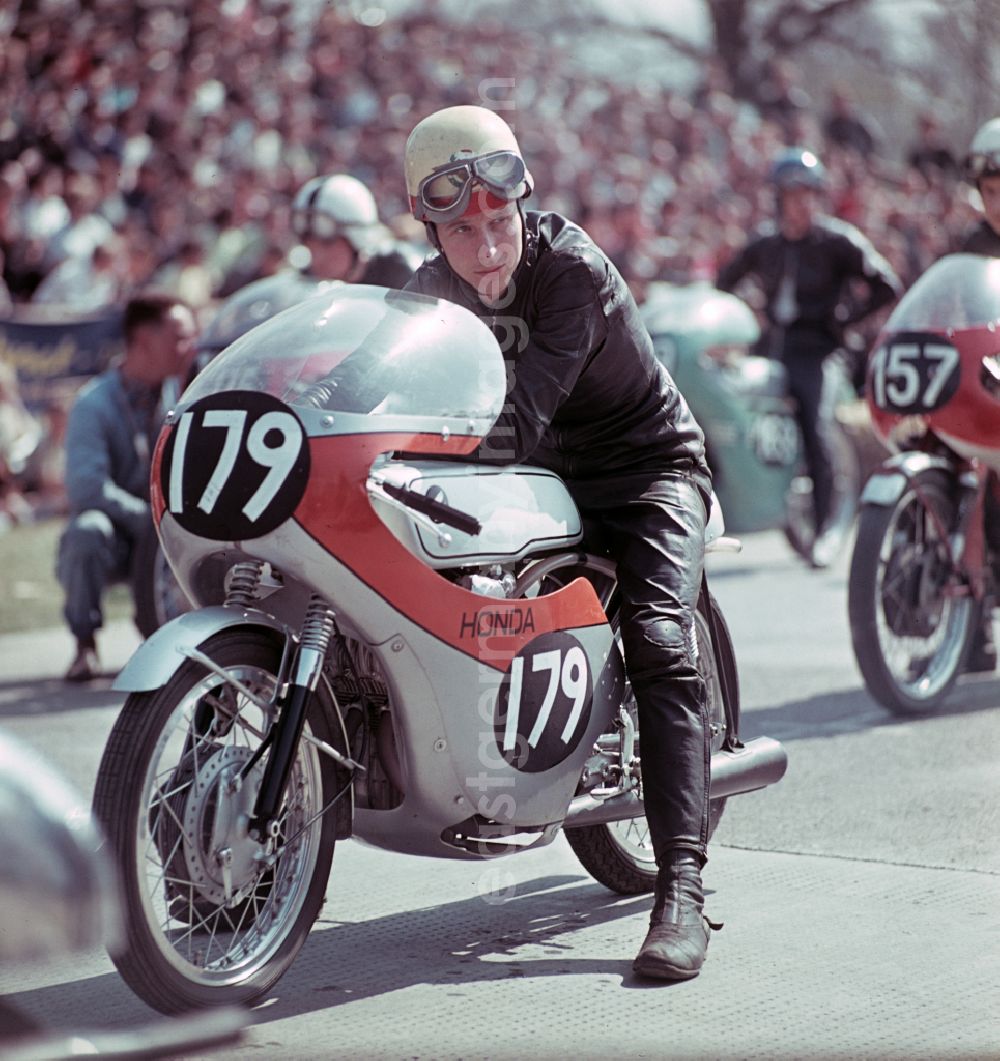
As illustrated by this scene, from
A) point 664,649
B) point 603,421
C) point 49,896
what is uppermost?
point 603,421

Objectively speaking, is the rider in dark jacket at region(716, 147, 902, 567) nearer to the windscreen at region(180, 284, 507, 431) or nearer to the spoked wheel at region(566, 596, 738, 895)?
the spoked wheel at region(566, 596, 738, 895)

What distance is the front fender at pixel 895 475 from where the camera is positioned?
6793 millimetres

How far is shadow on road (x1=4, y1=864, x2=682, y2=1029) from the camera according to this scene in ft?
12.7

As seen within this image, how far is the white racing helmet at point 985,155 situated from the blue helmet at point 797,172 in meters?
3.21

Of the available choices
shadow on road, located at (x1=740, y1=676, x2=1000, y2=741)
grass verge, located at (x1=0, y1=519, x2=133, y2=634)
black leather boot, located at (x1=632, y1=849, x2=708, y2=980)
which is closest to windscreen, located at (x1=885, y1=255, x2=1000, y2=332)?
shadow on road, located at (x1=740, y1=676, x2=1000, y2=741)

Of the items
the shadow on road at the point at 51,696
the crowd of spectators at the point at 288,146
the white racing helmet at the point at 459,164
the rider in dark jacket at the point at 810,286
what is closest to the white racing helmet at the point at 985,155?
the rider in dark jacket at the point at 810,286

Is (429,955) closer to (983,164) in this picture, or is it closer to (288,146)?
(983,164)

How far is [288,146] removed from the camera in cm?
1658

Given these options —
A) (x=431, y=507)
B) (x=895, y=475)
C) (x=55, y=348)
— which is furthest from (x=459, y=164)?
(x=55, y=348)

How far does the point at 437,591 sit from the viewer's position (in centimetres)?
382

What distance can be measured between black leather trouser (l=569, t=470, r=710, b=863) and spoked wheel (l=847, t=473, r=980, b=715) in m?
2.57

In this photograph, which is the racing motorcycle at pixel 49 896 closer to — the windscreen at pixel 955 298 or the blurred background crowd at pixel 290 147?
the windscreen at pixel 955 298

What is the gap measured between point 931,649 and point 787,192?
4.19m

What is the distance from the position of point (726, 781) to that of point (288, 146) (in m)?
12.9
